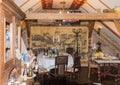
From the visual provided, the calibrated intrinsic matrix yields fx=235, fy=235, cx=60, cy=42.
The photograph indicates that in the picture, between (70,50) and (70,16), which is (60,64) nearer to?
(70,16)

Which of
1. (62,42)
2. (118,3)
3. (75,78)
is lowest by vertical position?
(75,78)

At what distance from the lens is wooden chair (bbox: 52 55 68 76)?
→ 7.18 meters

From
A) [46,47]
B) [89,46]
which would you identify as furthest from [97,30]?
[46,47]

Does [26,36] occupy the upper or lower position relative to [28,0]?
lower

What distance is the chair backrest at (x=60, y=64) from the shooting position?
7.17 m

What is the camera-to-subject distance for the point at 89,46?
11.9 metres

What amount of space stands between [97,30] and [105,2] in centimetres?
455

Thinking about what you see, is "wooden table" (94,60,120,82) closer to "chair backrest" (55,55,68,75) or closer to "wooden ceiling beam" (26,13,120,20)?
"chair backrest" (55,55,68,75)

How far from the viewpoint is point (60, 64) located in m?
7.27

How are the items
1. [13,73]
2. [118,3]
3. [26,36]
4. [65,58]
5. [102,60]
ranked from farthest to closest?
[26,36] < [102,60] < [65,58] < [118,3] < [13,73]

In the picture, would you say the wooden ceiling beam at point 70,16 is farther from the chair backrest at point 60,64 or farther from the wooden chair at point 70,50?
the wooden chair at point 70,50

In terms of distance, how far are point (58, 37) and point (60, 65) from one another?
4.90 m

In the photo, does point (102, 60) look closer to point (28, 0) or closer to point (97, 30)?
point (28, 0)

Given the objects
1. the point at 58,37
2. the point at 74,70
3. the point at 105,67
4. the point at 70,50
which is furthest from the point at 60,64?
the point at 58,37
